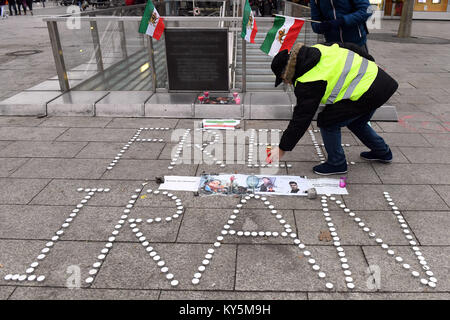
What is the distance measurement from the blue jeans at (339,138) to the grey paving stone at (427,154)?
0.49 metres

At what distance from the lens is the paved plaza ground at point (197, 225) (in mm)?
2551

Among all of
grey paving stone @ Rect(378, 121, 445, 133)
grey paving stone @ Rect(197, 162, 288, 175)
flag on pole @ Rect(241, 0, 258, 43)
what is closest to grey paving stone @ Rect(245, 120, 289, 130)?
flag on pole @ Rect(241, 0, 258, 43)

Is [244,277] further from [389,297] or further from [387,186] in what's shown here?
[387,186]

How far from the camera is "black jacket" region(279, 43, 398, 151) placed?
10.9 ft

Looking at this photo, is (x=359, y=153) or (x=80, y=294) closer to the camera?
(x=80, y=294)

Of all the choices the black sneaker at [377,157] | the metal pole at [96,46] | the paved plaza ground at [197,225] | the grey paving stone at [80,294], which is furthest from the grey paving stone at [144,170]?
the metal pole at [96,46]

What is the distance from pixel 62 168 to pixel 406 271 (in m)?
3.68

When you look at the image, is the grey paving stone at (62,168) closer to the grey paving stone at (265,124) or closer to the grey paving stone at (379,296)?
the grey paving stone at (265,124)

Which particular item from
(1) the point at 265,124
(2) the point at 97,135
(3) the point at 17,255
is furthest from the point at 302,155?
(3) the point at 17,255

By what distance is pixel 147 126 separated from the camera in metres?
5.61

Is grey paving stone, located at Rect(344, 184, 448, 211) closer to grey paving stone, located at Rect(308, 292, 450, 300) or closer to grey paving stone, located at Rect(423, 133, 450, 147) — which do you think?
grey paving stone, located at Rect(308, 292, 450, 300)

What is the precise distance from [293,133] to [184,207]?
1.26m

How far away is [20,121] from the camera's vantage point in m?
5.85

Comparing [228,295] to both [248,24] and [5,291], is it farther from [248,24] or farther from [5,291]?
[248,24]
